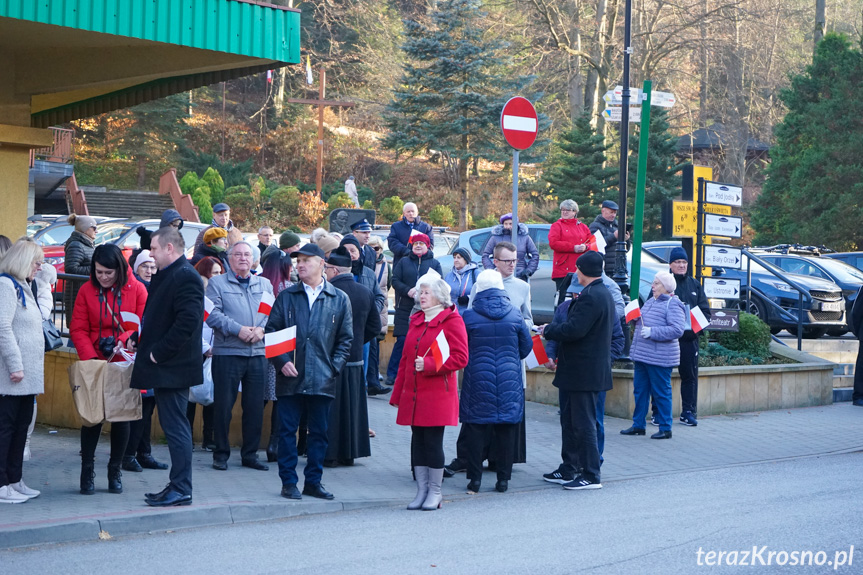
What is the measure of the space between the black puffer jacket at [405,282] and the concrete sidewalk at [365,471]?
1.05m

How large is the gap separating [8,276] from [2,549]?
2.02 metres

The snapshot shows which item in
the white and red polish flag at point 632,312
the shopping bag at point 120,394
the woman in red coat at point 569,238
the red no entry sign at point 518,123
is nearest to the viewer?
the shopping bag at point 120,394

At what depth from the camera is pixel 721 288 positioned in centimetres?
1380

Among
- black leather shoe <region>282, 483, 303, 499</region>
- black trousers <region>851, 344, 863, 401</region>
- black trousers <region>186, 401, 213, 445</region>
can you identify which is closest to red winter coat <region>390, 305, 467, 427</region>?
black leather shoe <region>282, 483, 303, 499</region>

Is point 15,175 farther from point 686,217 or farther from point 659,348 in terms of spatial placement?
point 686,217

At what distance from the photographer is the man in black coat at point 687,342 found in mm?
12000

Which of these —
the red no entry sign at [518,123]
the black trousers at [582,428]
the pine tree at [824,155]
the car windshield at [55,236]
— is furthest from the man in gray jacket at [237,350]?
the pine tree at [824,155]

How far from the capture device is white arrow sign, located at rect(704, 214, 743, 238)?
44.8ft

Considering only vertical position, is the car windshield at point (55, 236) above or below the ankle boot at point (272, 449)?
above

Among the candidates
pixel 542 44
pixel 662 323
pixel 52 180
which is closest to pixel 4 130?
pixel 662 323

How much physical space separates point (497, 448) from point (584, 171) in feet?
93.3

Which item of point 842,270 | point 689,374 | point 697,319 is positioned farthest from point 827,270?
point 697,319

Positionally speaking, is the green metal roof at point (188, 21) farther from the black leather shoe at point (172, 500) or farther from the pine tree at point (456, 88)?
the pine tree at point (456, 88)

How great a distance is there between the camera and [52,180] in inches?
1465
